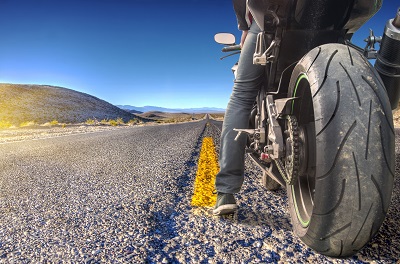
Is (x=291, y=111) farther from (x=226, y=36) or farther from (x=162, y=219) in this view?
(x=226, y=36)

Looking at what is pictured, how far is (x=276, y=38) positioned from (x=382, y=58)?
0.74 meters

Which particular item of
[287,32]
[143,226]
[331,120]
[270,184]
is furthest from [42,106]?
[331,120]

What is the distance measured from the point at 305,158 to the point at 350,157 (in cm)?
40

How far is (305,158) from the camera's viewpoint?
1.44m

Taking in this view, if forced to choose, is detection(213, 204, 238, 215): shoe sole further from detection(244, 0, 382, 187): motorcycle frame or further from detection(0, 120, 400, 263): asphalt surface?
detection(244, 0, 382, 187): motorcycle frame

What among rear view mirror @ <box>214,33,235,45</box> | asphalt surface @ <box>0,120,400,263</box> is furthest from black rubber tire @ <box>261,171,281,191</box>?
rear view mirror @ <box>214,33,235,45</box>

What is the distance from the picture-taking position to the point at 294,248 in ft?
4.15

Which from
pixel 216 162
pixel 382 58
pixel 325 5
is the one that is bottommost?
pixel 216 162

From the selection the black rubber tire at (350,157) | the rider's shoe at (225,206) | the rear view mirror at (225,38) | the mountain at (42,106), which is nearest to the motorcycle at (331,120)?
the black rubber tire at (350,157)

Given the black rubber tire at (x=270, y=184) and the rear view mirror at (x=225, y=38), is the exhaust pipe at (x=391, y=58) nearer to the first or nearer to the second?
the black rubber tire at (x=270, y=184)

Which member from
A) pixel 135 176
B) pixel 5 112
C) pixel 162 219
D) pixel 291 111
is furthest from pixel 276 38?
pixel 5 112

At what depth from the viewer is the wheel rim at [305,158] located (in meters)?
1.44

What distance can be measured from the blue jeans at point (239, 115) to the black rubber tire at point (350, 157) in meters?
0.76

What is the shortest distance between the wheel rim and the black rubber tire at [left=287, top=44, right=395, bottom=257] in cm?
21
